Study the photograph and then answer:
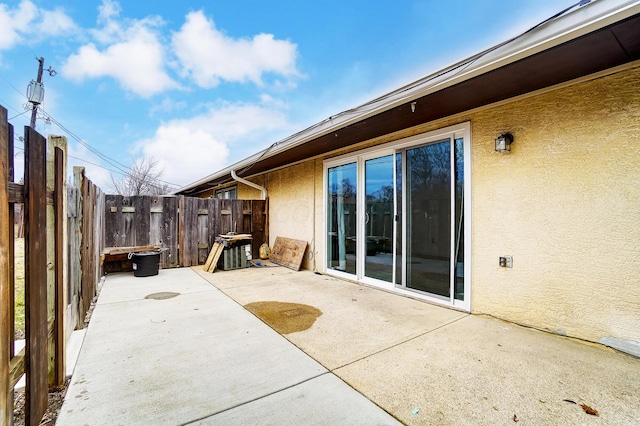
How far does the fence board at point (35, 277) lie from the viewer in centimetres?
142

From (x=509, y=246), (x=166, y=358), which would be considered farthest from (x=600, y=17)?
(x=166, y=358)

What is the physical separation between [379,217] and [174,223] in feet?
15.7

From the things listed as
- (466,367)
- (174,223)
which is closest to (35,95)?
(174,223)

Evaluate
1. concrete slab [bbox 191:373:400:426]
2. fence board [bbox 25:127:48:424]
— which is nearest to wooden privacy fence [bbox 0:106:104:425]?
fence board [bbox 25:127:48:424]

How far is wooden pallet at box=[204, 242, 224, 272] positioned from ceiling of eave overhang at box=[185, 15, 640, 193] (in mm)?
3822

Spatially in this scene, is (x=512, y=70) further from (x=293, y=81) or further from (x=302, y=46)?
(x=293, y=81)

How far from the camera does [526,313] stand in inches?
121

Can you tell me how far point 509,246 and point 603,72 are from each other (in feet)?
6.03

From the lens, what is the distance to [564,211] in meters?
2.82

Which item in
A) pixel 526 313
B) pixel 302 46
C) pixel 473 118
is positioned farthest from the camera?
pixel 302 46

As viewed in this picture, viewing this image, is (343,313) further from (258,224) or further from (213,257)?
(258,224)

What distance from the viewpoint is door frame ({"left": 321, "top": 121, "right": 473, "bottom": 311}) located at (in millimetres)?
3555

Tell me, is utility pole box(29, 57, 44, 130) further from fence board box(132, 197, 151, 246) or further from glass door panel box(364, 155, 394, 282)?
glass door panel box(364, 155, 394, 282)

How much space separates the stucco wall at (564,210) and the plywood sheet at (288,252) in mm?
3778
